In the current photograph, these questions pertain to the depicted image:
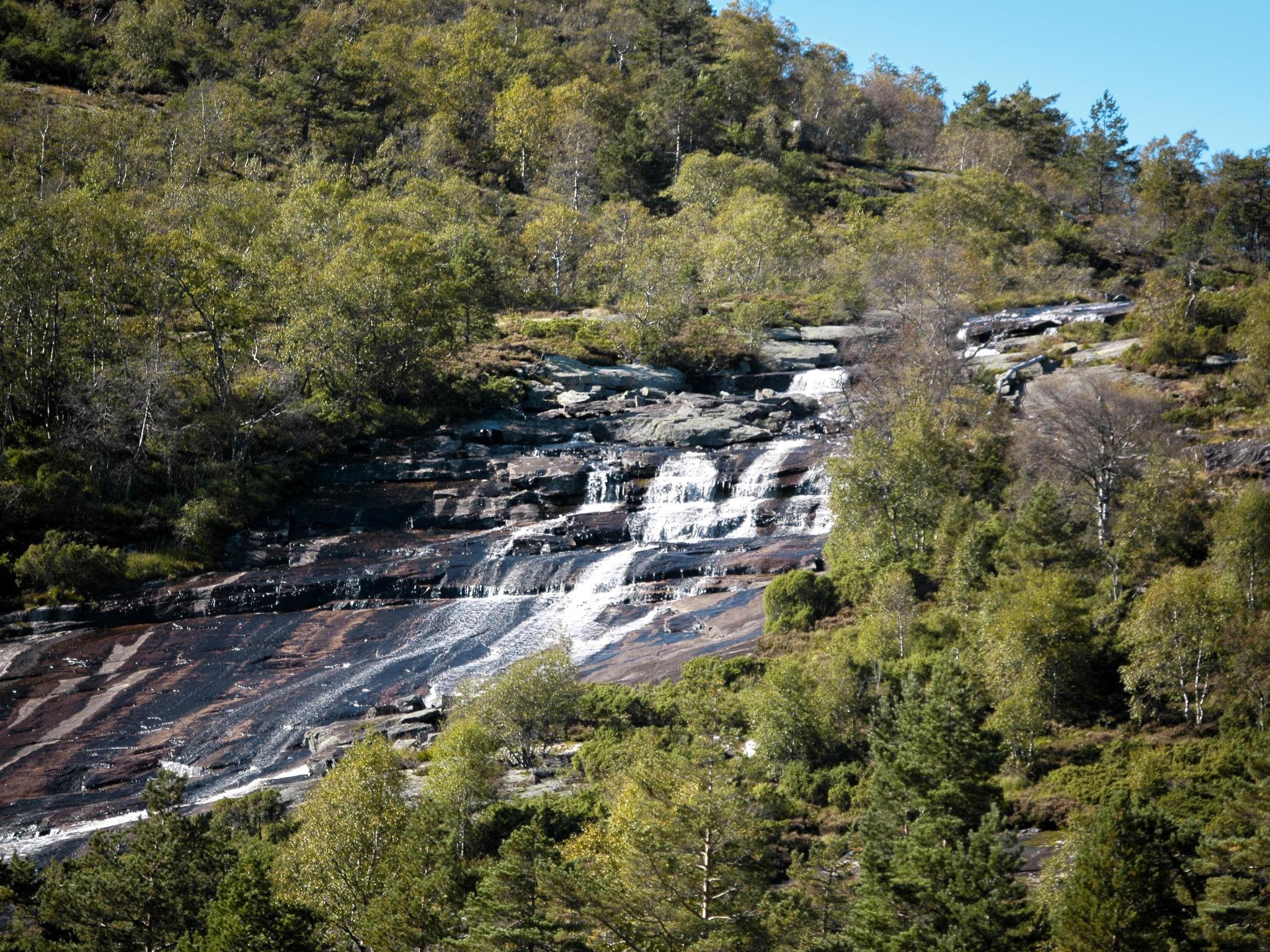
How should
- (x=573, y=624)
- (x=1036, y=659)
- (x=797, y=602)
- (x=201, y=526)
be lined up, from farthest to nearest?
(x=201, y=526)
(x=573, y=624)
(x=797, y=602)
(x=1036, y=659)

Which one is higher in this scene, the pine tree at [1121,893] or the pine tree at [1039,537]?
the pine tree at [1039,537]

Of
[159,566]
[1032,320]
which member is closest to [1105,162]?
[1032,320]

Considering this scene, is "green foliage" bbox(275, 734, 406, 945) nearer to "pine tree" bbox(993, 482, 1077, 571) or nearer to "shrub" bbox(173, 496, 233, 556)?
"pine tree" bbox(993, 482, 1077, 571)

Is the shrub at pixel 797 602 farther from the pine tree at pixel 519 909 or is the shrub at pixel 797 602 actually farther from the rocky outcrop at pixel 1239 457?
the pine tree at pixel 519 909

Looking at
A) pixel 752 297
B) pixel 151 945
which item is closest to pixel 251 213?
pixel 752 297

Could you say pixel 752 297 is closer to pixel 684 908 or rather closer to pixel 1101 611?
pixel 1101 611

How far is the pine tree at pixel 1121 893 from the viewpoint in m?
17.7

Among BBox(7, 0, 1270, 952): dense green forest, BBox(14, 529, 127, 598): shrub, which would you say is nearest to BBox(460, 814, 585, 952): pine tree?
BBox(7, 0, 1270, 952): dense green forest

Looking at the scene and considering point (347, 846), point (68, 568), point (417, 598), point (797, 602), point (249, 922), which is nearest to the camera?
point (249, 922)

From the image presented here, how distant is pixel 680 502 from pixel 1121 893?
39.5 metres

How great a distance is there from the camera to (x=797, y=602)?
39.7 metres

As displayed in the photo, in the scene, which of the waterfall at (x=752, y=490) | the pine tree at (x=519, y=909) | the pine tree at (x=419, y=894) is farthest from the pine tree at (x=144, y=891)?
the waterfall at (x=752, y=490)

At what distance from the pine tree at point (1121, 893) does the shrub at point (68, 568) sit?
1711 inches

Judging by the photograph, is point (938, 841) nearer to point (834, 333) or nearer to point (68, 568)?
point (68, 568)
